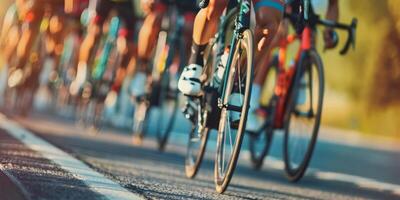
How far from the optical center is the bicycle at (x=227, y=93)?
5.84m

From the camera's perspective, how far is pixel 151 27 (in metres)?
10.2

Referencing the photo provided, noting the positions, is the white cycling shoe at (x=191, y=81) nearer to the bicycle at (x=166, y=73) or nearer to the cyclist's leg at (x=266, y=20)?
the cyclist's leg at (x=266, y=20)

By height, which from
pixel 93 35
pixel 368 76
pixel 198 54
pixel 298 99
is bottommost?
pixel 298 99

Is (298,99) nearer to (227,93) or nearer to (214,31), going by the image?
(214,31)

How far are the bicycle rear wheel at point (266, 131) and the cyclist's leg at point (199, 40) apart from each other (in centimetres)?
154

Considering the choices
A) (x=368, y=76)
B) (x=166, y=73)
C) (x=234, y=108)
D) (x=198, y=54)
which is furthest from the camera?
(x=368, y=76)

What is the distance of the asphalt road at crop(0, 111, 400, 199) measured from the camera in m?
5.50

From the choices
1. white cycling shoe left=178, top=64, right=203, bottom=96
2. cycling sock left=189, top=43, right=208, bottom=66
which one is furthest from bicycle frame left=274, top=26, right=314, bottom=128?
white cycling shoe left=178, top=64, right=203, bottom=96

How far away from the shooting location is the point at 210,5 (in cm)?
682

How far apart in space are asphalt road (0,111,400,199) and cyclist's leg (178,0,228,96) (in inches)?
24.8

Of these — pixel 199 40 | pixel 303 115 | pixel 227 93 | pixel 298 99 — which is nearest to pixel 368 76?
pixel 298 99

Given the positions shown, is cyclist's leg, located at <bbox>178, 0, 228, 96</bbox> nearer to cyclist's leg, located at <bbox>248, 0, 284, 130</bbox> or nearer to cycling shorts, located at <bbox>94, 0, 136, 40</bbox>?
cyclist's leg, located at <bbox>248, 0, 284, 130</bbox>

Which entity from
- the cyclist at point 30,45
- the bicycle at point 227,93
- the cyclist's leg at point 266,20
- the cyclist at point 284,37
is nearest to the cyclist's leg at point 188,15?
the cyclist at point 284,37

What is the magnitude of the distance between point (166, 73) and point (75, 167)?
352 centimetres
